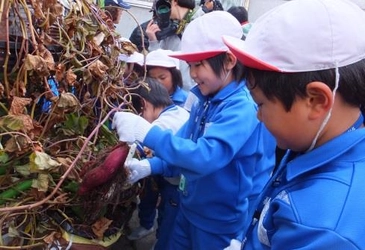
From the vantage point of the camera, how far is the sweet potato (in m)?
1.21

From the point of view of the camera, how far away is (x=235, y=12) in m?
3.91

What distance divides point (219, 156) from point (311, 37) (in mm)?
701

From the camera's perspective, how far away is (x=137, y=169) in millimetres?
1543

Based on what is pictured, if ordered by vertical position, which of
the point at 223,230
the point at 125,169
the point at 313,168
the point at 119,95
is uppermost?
the point at 313,168

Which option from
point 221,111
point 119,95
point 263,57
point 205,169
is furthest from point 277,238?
point 119,95

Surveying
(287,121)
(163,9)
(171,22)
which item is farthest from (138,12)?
(287,121)

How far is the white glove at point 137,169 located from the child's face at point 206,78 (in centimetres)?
36

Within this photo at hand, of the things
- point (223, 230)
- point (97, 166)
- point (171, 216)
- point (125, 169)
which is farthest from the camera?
point (171, 216)

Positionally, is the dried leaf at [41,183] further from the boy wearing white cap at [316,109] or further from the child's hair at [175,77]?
the child's hair at [175,77]

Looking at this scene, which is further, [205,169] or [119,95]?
[119,95]

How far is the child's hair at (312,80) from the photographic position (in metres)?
0.77

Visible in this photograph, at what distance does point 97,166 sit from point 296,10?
0.72 m

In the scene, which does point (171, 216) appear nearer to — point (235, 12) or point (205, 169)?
point (205, 169)

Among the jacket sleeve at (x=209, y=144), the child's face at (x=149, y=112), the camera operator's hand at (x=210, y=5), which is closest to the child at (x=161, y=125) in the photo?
the child's face at (x=149, y=112)
